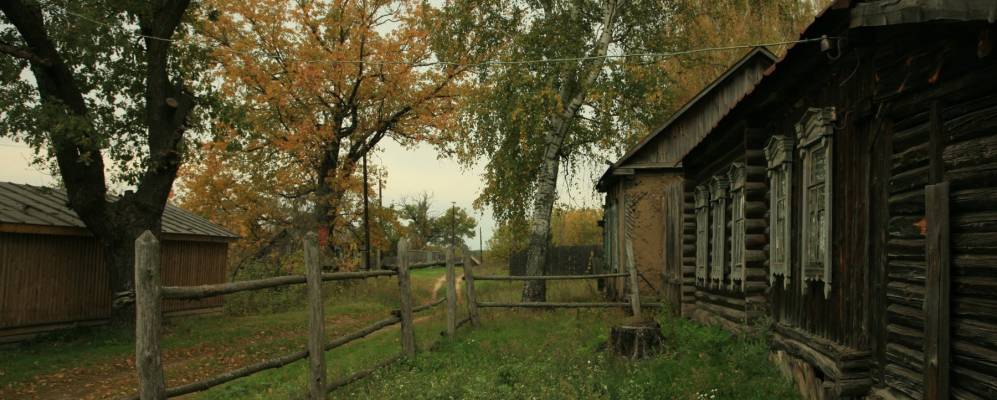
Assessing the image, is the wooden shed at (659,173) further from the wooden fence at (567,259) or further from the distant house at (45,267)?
the wooden fence at (567,259)

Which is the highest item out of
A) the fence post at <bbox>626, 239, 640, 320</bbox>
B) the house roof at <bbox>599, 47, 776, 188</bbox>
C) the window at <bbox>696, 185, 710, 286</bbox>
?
the house roof at <bbox>599, 47, 776, 188</bbox>

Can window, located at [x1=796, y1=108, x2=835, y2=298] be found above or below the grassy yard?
above

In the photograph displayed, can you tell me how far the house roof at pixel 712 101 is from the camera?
18.6 m

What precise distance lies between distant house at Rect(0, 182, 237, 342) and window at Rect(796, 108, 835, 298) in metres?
13.8

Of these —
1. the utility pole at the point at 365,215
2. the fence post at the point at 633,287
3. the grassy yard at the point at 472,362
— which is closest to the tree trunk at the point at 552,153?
the grassy yard at the point at 472,362

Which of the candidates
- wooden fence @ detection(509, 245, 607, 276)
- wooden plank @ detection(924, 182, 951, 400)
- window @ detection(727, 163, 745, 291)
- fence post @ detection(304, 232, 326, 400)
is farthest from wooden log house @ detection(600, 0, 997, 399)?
wooden fence @ detection(509, 245, 607, 276)

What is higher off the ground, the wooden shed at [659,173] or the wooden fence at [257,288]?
the wooden shed at [659,173]

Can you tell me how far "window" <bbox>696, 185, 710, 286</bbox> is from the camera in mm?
13617

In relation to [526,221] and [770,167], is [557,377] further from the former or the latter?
[526,221]

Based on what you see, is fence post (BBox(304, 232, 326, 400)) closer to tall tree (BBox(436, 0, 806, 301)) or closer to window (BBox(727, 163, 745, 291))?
window (BBox(727, 163, 745, 291))

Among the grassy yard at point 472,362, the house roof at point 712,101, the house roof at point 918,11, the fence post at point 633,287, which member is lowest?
the grassy yard at point 472,362

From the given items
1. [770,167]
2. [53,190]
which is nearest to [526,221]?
[53,190]

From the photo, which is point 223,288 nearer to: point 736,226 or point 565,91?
point 736,226

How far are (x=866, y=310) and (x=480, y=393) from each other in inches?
140
